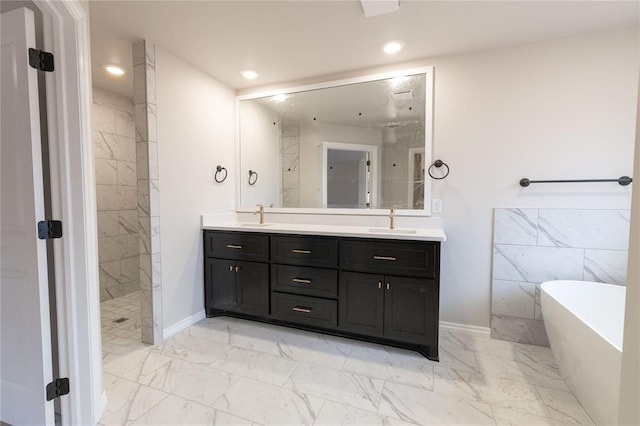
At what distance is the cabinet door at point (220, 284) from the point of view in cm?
266

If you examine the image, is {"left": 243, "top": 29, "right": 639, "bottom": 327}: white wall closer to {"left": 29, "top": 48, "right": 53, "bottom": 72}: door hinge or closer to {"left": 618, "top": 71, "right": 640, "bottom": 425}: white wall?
{"left": 618, "top": 71, "right": 640, "bottom": 425}: white wall

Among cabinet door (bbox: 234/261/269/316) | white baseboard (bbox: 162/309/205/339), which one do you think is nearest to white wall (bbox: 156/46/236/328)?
white baseboard (bbox: 162/309/205/339)

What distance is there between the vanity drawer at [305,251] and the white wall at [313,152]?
2.08 feet

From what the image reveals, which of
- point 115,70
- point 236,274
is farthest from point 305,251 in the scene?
point 115,70

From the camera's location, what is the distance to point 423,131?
99.1 inches

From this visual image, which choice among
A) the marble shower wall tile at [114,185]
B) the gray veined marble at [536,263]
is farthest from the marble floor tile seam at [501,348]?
the marble shower wall tile at [114,185]

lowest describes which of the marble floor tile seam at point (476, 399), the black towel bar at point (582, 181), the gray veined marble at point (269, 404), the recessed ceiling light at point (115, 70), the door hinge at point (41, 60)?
the gray veined marble at point (269, 404)

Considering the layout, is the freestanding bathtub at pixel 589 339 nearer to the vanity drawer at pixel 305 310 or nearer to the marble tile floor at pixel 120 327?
the vanity drawer at pixel 305 310

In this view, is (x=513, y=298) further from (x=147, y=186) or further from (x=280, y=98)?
(x=147, y=186)

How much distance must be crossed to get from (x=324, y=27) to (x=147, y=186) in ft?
5.79

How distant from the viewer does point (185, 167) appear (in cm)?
251

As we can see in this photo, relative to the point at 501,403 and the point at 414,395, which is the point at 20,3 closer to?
the point at 414,395

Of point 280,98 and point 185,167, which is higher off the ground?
point 280,98

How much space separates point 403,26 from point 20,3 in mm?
2277
